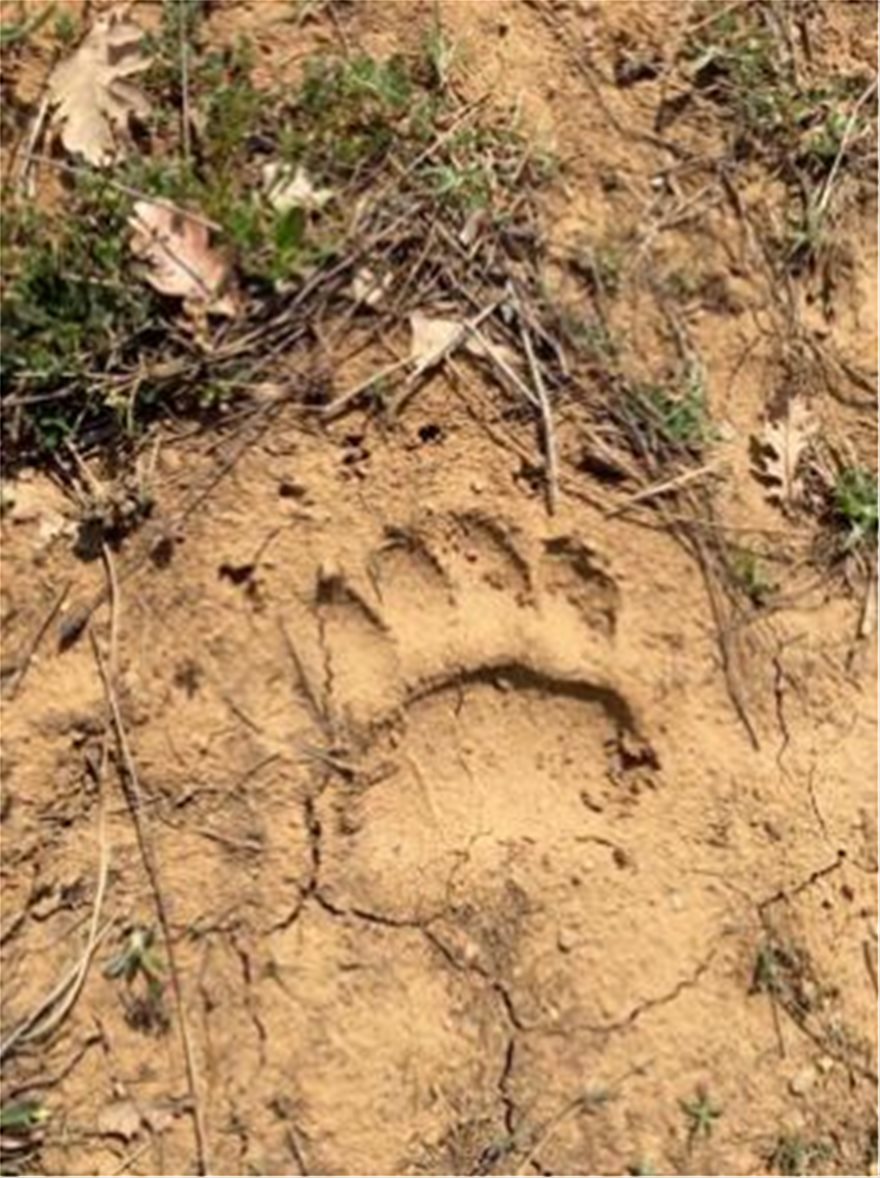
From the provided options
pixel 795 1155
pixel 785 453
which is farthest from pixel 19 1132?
pixel 785 453

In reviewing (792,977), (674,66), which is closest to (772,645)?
(792,977)

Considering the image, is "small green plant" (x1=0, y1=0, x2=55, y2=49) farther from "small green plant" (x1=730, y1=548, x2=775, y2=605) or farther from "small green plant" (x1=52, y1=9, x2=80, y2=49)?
"small green plant" (x1=730, y1=548, x2=775, y2=605)

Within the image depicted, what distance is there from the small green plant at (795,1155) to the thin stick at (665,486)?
2.87 ft

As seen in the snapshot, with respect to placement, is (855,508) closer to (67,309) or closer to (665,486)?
(665,486)

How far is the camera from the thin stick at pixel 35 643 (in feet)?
8.33

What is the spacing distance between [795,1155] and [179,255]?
1458mm

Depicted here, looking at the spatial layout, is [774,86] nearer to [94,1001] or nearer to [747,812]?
[747,812]

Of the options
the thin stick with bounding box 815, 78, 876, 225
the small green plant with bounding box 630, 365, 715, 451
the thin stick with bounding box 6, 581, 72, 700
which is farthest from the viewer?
the thin stick with bounding box 815, 78, 876, 225

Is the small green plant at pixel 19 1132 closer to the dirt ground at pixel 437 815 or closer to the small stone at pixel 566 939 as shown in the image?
the dirt ground at pixel 437 815

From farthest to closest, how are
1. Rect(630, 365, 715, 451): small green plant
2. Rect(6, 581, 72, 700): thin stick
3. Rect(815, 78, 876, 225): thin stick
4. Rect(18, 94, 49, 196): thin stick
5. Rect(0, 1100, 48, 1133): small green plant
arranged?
Rect(815, 78, 876, 225): thin stick < Rect(630, 365, 715, 451): small green plant < Rect(18, 94, 49, 196): thin stick < Rect(6, 581, 72, 700): thin stick < Rect(0, 1100, 48, 1133): small green plant

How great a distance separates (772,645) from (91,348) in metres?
1.02

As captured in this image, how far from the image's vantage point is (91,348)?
2.59 metres

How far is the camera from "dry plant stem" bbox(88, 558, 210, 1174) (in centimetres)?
249

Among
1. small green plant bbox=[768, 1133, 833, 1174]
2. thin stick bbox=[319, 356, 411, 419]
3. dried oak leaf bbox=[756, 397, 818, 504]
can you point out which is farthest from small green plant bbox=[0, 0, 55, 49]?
small green plant bbox=[768, 1133, 833, 1174]
